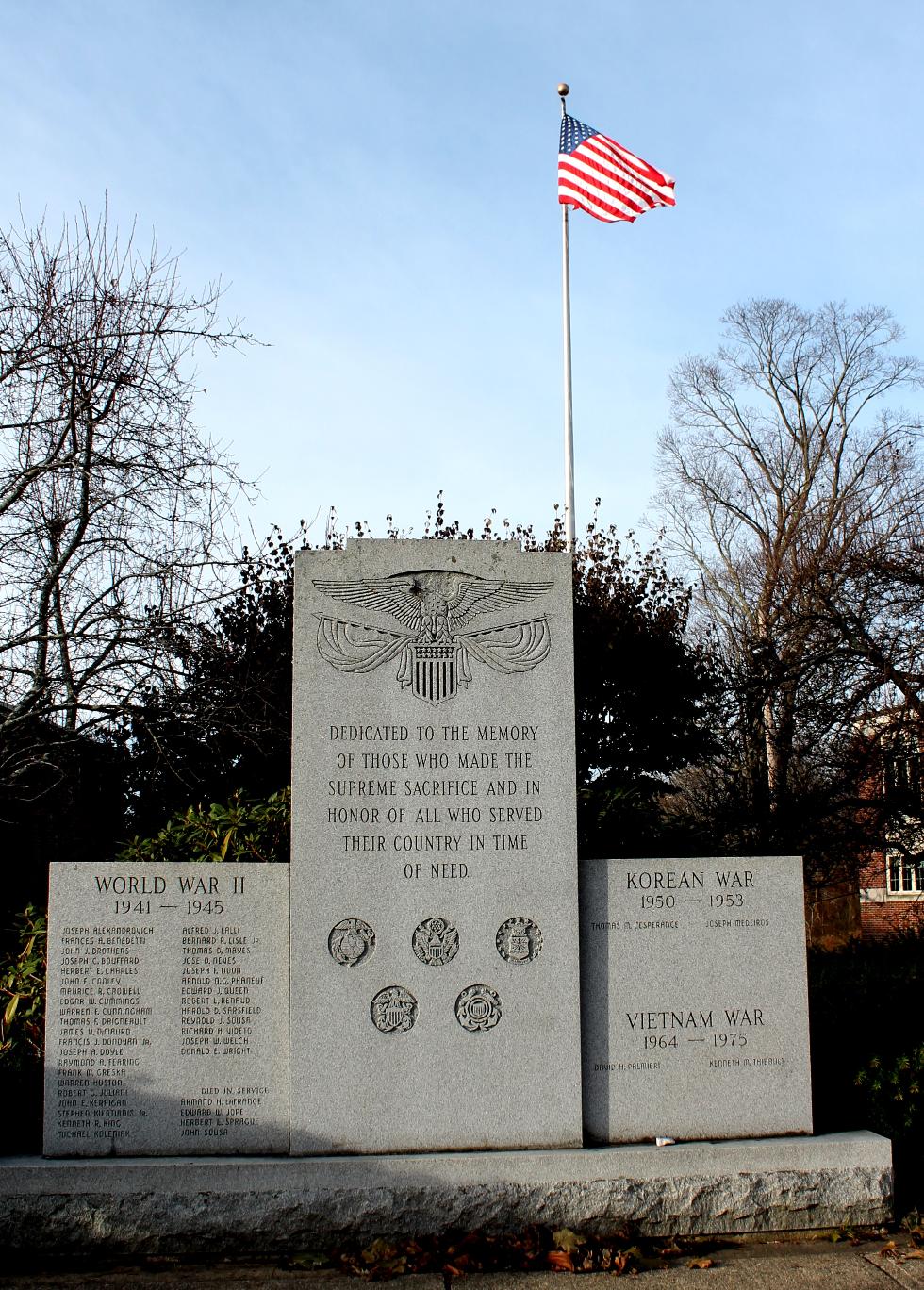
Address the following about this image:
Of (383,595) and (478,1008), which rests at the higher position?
(383,595)

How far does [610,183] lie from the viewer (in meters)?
16.1

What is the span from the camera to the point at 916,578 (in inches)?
583

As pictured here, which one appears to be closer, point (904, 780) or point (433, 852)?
point (433, 852)

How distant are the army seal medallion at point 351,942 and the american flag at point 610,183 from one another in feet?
41.8

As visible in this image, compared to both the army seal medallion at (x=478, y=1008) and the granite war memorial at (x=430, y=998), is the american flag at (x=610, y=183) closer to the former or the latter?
the granite war memorial at (x=430, y=998)

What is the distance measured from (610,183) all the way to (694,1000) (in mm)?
12985

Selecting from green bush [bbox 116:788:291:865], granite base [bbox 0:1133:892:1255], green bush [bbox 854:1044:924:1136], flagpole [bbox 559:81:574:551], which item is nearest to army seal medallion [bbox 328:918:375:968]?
granite base [bbox 0:1133:892:1255]

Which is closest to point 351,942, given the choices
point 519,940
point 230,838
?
point 519,940

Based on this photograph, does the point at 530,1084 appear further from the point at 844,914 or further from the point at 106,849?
the point at 844,914

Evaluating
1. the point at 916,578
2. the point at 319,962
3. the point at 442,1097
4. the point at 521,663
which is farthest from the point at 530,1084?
the point at 916,578

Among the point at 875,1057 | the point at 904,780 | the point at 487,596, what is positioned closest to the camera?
the point at 487,596

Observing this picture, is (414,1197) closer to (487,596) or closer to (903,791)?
(487,596)

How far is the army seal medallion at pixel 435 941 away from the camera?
5898 millimetres

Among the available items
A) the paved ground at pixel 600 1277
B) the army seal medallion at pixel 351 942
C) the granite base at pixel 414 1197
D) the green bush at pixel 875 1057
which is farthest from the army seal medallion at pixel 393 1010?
the green bush at pixel 875 1057
